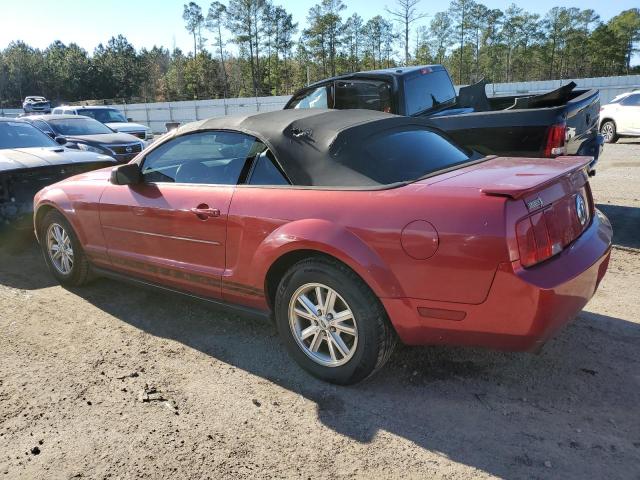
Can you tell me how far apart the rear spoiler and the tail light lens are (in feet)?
0.42

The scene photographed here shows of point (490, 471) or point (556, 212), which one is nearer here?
point (490, 471)

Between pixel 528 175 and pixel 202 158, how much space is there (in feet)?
7.65

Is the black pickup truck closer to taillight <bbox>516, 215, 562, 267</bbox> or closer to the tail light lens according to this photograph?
the tail light lens

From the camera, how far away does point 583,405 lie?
9.32ft

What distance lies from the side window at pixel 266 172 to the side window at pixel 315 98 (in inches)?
153

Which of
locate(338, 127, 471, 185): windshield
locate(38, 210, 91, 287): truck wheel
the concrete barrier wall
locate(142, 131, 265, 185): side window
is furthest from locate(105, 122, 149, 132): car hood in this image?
the concrete barrier wall

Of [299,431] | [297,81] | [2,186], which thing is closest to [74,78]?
[297,81]

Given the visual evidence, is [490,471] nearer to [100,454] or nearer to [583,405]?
[583,405]

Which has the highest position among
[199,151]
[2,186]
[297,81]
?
[297,81]

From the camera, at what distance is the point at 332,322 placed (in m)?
3.04

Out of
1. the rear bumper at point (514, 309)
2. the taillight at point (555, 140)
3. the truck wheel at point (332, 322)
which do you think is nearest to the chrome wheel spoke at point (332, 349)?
the truck wheel at point (332, 322)

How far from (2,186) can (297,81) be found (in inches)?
2719

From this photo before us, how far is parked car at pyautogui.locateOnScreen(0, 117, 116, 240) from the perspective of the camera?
250 inches

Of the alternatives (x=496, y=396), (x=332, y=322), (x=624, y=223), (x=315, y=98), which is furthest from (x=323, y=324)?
(x=624, y=223)
